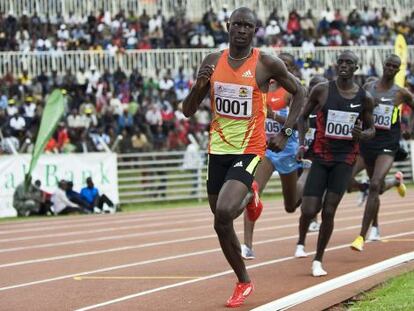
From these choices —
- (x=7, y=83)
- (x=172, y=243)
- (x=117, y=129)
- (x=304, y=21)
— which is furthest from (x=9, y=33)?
(x=172, y=243)

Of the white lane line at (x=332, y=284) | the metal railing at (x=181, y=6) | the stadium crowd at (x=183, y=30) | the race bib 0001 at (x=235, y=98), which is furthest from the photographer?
the metal railing at (x=181, y=6)

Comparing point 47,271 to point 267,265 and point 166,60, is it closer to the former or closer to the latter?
point 267,265

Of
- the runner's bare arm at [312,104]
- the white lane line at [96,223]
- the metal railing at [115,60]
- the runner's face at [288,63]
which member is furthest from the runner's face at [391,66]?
the metal railing at [115,60]

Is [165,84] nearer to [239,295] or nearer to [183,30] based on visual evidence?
[183,30]

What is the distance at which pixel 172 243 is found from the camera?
49.5 feet

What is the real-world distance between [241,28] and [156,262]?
4.19m

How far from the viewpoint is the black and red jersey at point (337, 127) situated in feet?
36.5

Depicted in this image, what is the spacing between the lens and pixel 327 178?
11031 millimetres

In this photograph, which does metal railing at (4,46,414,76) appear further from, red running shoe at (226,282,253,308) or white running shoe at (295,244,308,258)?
red running shoe at (226,282,253,308)

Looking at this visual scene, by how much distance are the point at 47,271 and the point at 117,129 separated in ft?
62.5

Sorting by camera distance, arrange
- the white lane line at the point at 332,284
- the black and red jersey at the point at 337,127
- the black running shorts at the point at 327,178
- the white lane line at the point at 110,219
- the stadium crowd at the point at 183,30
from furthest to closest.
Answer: the stadium crowd at the point at 183,30, the white lane line at the point at 110,219, the black and red jersey at the point at 337,127, the black running shorts at the point at 327,178, the white lane line at the point at 332,284

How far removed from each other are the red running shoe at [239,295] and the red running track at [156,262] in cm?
6

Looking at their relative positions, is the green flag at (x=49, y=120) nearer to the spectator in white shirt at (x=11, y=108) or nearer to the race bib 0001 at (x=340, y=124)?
the spectator in white shirt at (x=11, y=108)

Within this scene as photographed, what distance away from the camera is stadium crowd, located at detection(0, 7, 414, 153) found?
96.2ft
